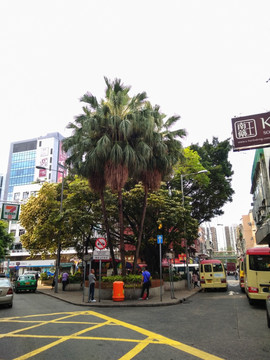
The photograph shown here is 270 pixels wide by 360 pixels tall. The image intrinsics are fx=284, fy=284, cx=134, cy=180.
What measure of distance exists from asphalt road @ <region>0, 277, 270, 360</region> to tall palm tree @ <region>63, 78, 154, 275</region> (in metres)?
7.47

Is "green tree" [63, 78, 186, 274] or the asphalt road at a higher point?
"green tree" [63, 78, 186, 274]

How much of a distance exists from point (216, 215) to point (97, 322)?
A: 23749mm

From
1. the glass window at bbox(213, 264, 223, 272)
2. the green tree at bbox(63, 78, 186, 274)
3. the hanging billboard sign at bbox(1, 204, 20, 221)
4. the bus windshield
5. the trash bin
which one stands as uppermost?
the green tree at bbox(63, 78, 186, 274)

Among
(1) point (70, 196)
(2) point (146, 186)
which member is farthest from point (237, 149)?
(1) point (70, 196)

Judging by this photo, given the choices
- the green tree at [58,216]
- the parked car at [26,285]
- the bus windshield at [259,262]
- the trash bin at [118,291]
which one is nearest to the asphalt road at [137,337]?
the bus windshield at [259,262]

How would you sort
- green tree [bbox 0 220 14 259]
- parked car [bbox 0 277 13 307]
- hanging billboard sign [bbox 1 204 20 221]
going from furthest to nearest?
green tree [bbox 0 220 14 259] → hanging billboard sign [bbox 1 204 20 221] → parked car [bbox 0 277 13 307]

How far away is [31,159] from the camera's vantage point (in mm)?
86625

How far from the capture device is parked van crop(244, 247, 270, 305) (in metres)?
11.7

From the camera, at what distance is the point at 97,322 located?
356 inches

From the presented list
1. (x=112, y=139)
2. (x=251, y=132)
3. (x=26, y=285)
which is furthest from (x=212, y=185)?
(x=26, y=285)

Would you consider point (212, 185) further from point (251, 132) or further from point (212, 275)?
point (251, 132)

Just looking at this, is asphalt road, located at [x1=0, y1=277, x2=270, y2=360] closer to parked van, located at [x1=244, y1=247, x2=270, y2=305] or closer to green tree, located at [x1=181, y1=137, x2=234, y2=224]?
parked van, located at [x1=244, y1=247, x2=270, y2=305]

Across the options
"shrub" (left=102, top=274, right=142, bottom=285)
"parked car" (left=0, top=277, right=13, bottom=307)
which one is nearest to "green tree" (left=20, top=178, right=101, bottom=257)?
"shrub" (left=102, top=274, right=142, bottom=285)

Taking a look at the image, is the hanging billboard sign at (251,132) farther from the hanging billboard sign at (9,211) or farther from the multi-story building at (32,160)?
the multi-story building at (32,160)
